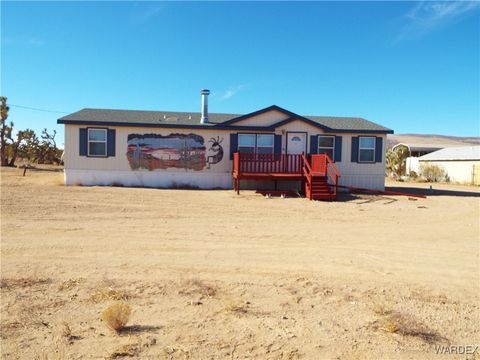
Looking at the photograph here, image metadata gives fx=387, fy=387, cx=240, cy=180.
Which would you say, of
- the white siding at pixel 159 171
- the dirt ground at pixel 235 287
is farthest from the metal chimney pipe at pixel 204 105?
the dirt ground at pixel 235 287

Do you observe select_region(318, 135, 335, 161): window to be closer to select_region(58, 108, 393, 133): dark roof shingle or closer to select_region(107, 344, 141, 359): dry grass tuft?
select_region(58, 108, 393, 133): dark roof shingle

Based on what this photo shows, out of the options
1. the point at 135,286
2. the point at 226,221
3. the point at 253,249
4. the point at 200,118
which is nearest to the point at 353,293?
the point at 253,249

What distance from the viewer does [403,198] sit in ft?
54.3

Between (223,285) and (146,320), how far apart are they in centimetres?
131

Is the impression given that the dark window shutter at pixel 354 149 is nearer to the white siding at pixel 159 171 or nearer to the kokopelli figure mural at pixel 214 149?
the white siding at pixel 159 171

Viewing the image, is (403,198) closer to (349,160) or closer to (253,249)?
(349,160)

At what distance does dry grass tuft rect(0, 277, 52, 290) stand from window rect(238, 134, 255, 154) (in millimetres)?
14041

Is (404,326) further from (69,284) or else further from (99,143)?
(99,143)

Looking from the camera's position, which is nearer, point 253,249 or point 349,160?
point 253,249

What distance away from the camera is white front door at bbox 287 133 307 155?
18938 millimetres

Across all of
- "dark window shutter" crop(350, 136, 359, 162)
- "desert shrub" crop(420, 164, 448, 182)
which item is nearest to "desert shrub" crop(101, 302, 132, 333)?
"dark window shutter" crop(350, 136, 359, 162)

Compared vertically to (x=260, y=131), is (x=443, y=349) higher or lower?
lower

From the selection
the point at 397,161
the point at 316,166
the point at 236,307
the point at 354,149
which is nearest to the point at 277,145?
the point at 316,166

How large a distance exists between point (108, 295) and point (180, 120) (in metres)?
15.2
